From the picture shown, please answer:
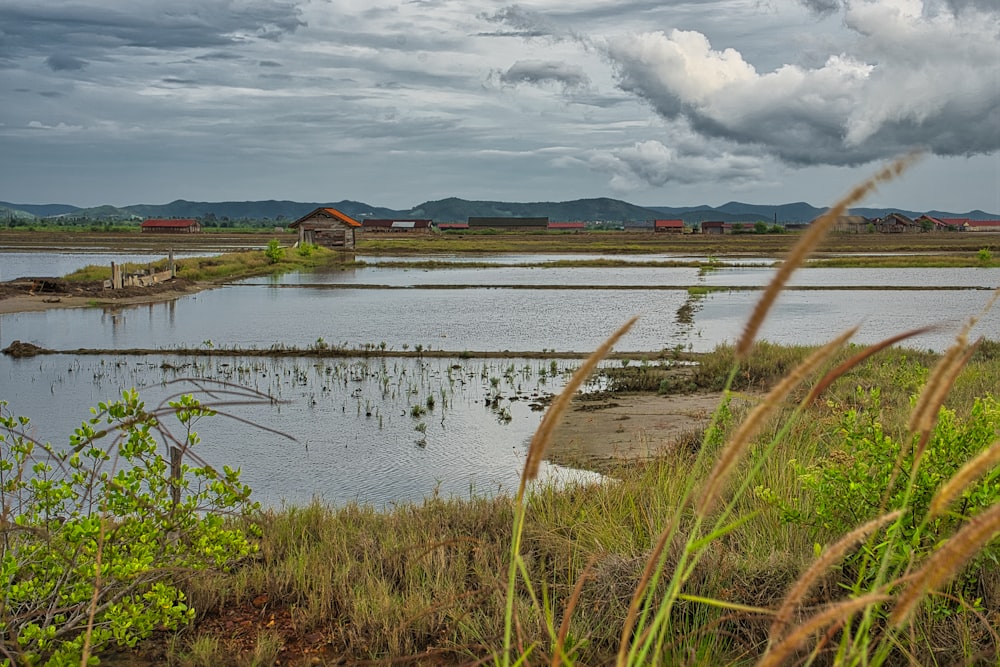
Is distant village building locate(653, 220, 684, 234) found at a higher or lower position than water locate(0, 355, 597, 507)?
higher

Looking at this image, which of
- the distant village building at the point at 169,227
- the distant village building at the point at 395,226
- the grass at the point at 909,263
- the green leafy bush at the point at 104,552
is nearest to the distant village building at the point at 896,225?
the distant village building at the point at 395,226

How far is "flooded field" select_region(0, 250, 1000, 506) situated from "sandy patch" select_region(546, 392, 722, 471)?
1.85 ft

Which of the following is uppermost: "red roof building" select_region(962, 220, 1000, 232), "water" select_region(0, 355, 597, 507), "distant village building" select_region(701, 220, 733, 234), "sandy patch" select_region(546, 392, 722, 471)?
"red roof building" select_region(962, 220, 1000, 232)

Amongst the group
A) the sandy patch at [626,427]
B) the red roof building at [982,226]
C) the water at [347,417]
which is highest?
the red roof building at [982,226]

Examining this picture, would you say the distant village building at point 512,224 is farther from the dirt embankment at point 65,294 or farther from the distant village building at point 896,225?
the dirt embankment at point 65,294

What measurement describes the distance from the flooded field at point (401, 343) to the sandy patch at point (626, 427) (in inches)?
22.2

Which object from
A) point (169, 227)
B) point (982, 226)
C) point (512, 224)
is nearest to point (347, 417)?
point (169, 227)

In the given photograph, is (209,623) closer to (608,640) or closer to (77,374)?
(608,640)

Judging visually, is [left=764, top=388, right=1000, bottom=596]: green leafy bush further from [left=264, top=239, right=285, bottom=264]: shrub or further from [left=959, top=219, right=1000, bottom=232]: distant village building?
[left=959, top=219, right=1000, bottom=232]: distant village building

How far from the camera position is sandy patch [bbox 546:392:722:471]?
975 cm

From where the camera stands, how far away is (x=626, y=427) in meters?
11.5

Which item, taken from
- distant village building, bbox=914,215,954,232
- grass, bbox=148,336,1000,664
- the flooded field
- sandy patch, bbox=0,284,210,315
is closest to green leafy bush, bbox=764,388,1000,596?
grass, bbox=148,336,1000,664

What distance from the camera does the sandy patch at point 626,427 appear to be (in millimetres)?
9750

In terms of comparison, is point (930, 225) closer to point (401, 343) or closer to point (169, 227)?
point (169, 227)
